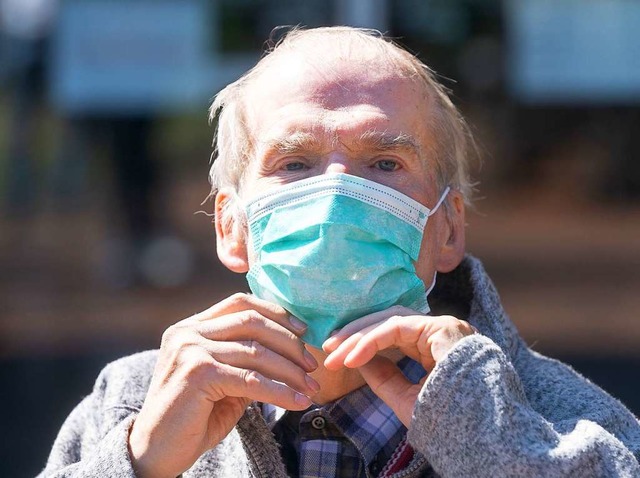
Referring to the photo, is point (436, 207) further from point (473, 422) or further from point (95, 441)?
point (95, 441)

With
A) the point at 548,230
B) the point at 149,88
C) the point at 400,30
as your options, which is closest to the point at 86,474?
the point at 149,88

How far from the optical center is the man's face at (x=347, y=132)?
7.01 ft

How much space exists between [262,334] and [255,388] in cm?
10

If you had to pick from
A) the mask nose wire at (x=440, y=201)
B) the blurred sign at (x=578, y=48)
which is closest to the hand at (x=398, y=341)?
the mask nose wire at (x=440, y=201)

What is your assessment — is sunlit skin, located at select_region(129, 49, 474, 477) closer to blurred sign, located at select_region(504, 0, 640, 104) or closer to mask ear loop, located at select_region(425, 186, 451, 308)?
mask ear loop, located at select_region(425, 186, 451, 308)

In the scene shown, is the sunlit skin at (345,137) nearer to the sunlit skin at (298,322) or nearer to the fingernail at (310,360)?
the sunlit skin at (298,322)

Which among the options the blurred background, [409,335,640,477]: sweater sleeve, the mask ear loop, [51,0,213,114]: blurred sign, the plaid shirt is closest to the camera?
[409,335,640,477]: sweater sleeve

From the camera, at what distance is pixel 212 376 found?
190cm

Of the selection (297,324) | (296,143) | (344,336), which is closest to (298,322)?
(297,324)

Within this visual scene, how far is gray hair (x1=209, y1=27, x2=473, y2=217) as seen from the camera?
2.30 m

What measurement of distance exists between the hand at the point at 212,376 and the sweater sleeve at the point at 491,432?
0.72ft

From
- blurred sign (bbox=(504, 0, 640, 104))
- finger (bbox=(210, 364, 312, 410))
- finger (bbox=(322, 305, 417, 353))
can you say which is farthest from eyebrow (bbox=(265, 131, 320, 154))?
blurred sign (bbox=(504, 0, 640, 104))

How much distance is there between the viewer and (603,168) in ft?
43.1

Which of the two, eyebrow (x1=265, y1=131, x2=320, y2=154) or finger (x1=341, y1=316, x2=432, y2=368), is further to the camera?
eyebrow (x1=265, y1=131, x2=320, y2=154)
